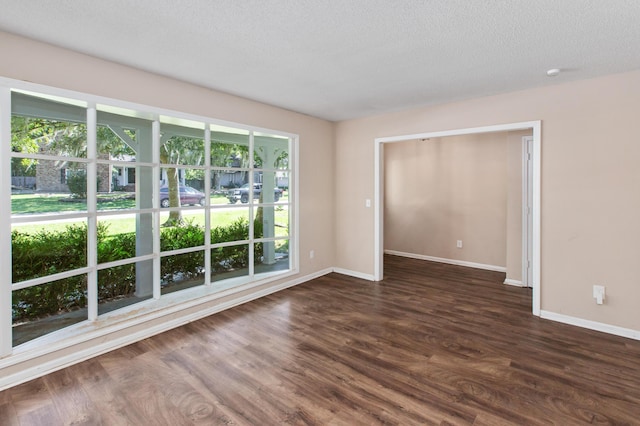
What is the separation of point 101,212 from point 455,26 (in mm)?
3220

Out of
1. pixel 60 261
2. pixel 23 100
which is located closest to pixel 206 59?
pixel 23 100

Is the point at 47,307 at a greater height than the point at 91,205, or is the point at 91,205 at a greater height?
the point at 91,205

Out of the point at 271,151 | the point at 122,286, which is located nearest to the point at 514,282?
the point at 271,151

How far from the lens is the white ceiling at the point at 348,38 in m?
1.91

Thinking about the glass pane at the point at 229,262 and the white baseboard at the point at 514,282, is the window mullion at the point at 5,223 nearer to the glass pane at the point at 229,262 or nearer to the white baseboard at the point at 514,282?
the glass pane at the point at 229,262

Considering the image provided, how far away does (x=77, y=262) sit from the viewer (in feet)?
9.07

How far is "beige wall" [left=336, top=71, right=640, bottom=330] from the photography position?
9.69 feet

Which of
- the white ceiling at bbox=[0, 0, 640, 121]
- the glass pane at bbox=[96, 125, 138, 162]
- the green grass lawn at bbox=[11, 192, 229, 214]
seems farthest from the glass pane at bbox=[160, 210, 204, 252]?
the white ceiling at bbox=[0, 0, 640, 121]

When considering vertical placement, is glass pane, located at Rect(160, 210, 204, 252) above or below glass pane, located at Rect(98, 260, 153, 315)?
above

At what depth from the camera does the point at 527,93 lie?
11.3 feet

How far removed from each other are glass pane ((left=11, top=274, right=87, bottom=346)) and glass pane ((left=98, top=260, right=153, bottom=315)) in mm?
206

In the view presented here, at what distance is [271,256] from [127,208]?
6.70ft

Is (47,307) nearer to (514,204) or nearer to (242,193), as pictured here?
(242,193)

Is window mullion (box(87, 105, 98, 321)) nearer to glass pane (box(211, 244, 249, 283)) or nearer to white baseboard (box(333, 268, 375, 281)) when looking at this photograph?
glass pane (box(211, 244, 249, 283))
